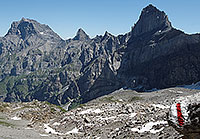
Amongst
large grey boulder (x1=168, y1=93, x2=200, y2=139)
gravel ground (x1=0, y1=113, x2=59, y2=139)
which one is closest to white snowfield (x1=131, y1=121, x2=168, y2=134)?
large grey boulder (x1=168, y1=93, x2=200, y2=139)

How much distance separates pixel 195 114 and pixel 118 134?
18633 mm

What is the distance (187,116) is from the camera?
11000 millimetres

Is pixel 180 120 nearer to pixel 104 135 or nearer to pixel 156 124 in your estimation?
pixel 156 124

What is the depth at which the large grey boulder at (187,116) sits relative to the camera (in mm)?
10805

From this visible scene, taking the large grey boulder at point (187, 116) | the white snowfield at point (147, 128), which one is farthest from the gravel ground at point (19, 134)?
the large grey boulder at point (187, 116)

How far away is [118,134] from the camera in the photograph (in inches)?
1102

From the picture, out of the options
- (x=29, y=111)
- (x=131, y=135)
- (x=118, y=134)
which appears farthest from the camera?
(x=29, y=111)

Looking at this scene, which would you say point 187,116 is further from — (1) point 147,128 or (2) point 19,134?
(2) point 19,134

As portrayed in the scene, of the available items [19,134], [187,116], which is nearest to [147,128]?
[187,116]

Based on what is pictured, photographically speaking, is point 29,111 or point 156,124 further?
point 29,111

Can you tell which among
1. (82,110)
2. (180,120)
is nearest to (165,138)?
(180,120)

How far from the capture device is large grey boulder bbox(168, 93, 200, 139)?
1080 centimetres

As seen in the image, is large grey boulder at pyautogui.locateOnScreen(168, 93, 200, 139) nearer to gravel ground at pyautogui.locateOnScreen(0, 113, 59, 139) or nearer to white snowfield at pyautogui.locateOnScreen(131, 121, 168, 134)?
white snowfield at pyautogui.locateOnScreen(131, 121, 168, 134)

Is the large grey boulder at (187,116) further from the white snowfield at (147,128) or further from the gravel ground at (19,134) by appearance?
the gravel ground at (19,134)
